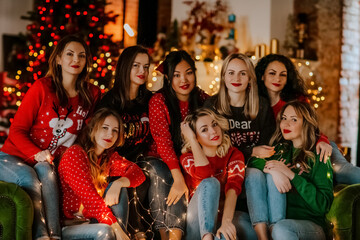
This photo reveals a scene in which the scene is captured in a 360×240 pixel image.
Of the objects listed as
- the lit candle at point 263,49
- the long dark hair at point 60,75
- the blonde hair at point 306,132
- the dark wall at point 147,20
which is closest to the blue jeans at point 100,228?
the long dark hair at point 60,75

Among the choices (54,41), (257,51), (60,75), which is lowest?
(60,75)

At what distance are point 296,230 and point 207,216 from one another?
442mm

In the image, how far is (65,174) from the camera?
6.97 feet

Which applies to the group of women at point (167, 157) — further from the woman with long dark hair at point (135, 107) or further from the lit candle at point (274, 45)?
the lit candle at point (274, 45)

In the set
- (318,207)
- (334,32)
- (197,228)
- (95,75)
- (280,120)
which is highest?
(334,32)

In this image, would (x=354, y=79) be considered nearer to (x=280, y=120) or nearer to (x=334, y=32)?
(x=334, y=32)

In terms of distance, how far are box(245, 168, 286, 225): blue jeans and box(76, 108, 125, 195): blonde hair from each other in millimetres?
780

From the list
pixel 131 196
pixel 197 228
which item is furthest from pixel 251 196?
pixel 131 196

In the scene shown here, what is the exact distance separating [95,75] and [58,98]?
1785 millimetres

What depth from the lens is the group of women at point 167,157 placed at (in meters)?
2.06

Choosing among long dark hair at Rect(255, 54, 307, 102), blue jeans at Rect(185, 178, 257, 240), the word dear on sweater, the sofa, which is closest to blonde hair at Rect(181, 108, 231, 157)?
the word dear on sweater

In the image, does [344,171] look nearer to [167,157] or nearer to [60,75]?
[167,157]

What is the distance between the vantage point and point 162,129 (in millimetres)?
2430

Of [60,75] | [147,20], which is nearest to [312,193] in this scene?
[60,75]
